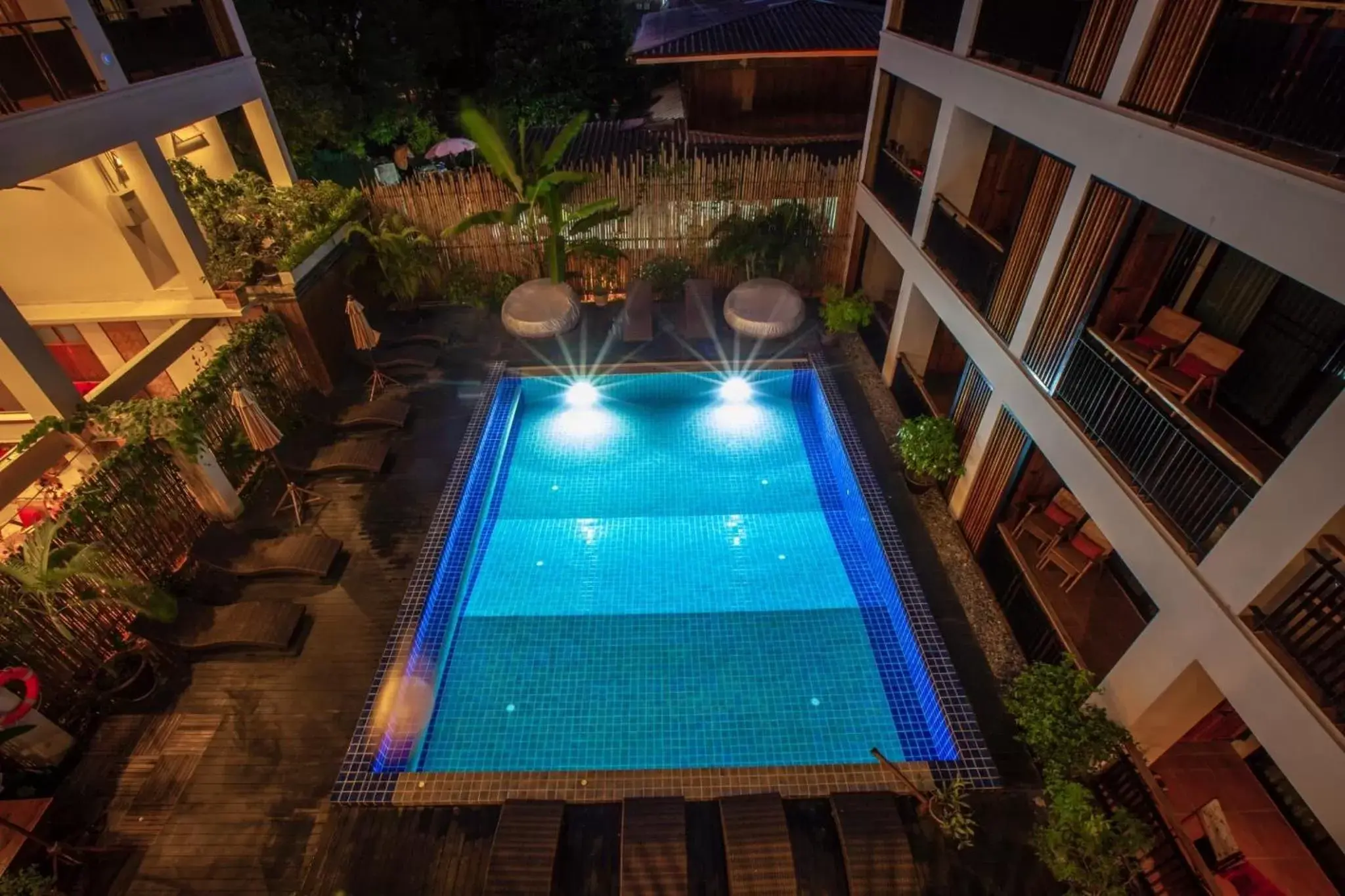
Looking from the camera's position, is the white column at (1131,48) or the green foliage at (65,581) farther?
the green foliage at (65,581)

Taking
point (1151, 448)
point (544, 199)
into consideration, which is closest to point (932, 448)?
point (1151, 448)

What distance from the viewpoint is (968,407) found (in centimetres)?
917

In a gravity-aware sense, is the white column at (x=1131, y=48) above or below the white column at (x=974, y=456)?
above

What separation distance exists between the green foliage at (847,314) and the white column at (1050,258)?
534 centimetres

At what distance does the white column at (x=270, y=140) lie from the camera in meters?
13.1

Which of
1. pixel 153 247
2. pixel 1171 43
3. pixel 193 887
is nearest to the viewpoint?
pixel 1171 43

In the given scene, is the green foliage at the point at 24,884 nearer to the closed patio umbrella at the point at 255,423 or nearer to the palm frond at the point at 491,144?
the closed patio umbrella at the point at 255,423

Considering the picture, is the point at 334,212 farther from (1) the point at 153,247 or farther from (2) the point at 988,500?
(2) the point at 988,500

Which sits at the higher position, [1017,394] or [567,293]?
[1017,394]

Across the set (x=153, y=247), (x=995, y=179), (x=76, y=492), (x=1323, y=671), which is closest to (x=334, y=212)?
(x=153, y=247)

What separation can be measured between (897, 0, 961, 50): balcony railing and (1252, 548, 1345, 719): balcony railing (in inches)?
329

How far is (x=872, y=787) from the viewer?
6406 mm

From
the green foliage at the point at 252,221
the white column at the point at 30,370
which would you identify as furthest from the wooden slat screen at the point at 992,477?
the white column at the point at 30,370

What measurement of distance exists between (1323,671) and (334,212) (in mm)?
15554
